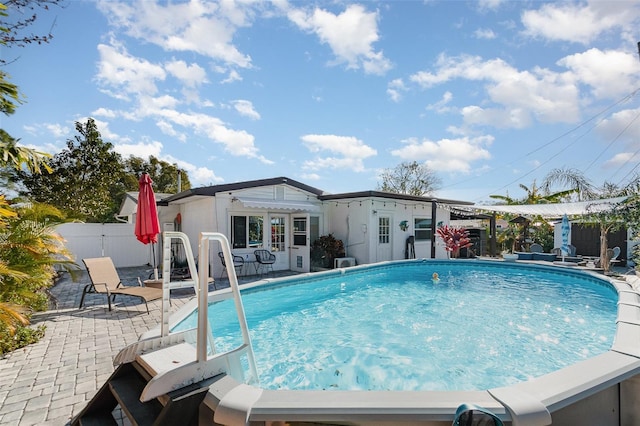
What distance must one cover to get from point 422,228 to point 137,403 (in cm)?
1716

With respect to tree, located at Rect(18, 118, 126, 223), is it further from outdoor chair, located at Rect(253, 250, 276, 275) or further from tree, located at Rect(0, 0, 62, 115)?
tree, located at Rect(0, 0, 62, 115)

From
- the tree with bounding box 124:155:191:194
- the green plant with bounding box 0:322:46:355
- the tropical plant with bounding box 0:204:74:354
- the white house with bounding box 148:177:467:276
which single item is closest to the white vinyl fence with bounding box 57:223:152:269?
the white house with bounding box 148:177:467:276

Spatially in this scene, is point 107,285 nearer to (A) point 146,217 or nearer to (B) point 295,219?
(A) point 146,217

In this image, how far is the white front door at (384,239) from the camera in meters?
16.1

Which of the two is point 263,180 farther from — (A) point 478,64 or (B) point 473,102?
(B) point 473,102

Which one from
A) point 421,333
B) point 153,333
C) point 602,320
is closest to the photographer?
point 153,333

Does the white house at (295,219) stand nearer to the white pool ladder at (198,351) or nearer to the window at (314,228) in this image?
the window at (314,228)

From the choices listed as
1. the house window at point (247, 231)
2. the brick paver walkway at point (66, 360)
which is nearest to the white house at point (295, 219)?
the house window at point (247, 231)

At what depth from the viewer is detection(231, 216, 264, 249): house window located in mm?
13491

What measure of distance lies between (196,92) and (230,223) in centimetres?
525

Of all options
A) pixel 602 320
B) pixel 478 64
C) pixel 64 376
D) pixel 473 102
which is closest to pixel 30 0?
pixel 64 376

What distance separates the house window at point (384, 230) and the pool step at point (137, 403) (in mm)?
13630

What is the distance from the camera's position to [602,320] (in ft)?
25.1

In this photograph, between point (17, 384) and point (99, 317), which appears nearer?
point (17, 384)
